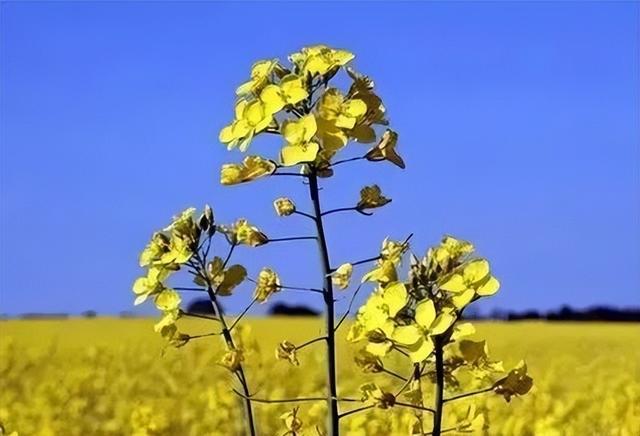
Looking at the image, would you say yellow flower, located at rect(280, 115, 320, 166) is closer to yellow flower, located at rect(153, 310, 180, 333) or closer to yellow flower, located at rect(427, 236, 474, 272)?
yellow flower, located at rect(427, 236, 474, 272)

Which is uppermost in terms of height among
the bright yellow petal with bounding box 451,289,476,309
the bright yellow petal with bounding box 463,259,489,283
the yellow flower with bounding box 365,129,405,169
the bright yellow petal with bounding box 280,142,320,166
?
the yellow flower with bounding box 365,129,405,169

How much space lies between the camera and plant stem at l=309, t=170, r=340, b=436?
5.13 feet

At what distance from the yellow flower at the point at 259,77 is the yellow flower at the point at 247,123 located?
0.02 m

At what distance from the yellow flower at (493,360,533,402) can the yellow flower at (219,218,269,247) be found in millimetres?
292

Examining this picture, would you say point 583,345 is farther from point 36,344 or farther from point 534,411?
point 534,411

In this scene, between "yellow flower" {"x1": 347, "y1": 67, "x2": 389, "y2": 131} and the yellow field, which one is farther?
the yellow field

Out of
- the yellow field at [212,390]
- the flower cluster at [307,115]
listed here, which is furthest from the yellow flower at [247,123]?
the yellow field at [212,390]

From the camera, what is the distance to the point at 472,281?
1530mm

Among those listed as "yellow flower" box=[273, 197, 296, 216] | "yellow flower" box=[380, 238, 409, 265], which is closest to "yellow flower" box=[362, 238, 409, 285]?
"yellow flower" box=[380, 238, 409, 265]

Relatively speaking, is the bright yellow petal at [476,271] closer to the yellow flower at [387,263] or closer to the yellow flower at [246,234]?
the yellow flower at [387,263]

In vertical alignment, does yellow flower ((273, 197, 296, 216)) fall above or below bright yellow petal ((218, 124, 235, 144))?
below

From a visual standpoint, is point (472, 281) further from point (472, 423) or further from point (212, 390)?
point (212, 390)

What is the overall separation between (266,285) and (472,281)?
237 millimetres

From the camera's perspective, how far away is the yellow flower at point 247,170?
62.7 inches
